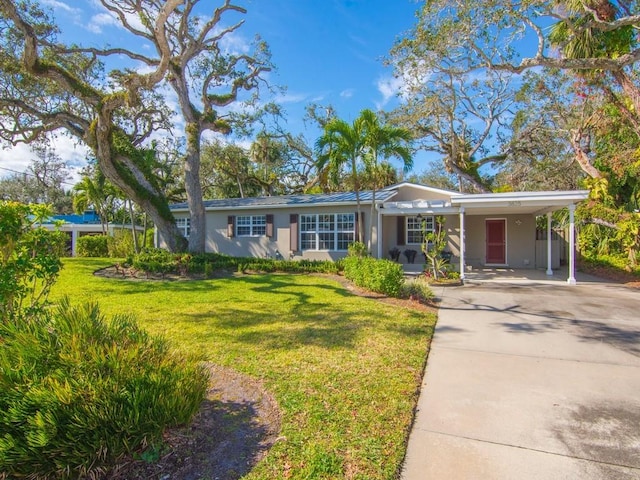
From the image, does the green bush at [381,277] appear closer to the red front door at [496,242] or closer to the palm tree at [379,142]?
the palm tree at [379,142]

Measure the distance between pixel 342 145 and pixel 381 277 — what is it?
559cm

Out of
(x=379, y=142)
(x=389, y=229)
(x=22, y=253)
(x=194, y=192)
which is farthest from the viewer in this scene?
(x=389, y=229)

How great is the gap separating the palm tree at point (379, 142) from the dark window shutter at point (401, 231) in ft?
11.4

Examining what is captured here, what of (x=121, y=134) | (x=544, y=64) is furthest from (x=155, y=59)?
(x=544, y=64)

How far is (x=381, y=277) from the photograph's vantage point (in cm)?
863

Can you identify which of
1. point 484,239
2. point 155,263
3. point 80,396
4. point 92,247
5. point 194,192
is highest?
point 194,192

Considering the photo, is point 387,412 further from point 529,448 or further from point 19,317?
point 19,317

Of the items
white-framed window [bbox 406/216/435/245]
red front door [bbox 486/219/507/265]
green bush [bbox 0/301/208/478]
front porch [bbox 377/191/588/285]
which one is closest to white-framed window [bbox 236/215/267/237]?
front porch [bbox 377/191/588/285]

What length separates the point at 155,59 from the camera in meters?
15.2

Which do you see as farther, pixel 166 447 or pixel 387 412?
Answer: pixel 387 412

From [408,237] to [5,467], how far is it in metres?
14.9

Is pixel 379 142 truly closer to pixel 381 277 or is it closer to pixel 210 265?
pixel 381 277

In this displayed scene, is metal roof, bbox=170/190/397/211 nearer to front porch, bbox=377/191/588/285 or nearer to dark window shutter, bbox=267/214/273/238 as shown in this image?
dark window shutter, bbox=267/214/273/238

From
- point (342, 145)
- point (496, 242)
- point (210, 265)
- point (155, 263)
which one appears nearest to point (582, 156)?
point (496, 242)
